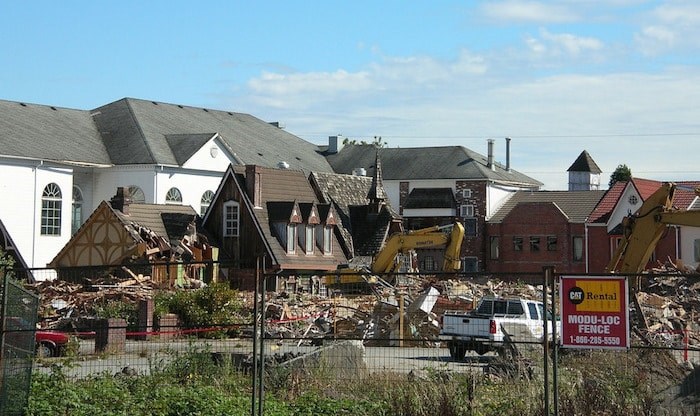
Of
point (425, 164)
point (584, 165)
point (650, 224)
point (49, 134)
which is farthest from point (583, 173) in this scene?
point (650, 224)

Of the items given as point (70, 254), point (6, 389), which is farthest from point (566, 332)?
point (70, 254)

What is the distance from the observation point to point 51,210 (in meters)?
62.3

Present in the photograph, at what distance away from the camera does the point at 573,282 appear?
44.6 ft

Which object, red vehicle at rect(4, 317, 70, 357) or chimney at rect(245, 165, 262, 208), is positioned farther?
chimney at rect(245, 165, 262, 208)

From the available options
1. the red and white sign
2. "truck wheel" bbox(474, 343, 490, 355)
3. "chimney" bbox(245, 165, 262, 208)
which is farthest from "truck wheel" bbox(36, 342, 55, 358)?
"chimney" bbox(245, 165, 262, 208)

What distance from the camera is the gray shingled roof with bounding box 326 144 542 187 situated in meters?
88.1

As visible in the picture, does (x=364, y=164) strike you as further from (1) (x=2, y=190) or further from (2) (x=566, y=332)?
(2) (x=566, y=332)

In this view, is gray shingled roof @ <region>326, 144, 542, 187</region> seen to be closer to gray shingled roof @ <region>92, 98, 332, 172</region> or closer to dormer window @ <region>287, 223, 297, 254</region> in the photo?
gray shingled roof @ <region>92, 98, 332, 172</region>

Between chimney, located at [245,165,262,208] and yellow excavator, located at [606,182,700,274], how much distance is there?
2333 cm

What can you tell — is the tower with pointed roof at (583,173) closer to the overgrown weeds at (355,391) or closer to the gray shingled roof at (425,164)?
the gray shingled roof at (425,164)

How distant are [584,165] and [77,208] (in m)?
55.9

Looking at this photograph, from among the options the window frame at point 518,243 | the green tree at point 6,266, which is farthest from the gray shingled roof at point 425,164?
the green tree at point 6,266

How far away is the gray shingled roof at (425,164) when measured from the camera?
289ft

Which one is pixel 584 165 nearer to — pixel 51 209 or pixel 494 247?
pixel 494 247
